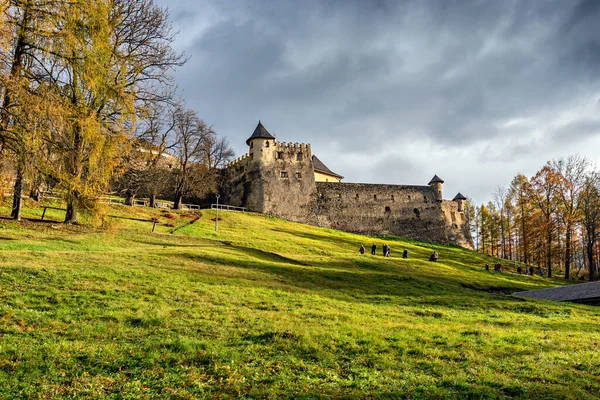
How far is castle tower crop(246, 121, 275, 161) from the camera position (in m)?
60.1

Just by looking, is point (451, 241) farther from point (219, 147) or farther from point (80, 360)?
point (80, 360)

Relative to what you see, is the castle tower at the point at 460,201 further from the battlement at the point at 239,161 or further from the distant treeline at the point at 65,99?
the distant treeline at the point at 65,99

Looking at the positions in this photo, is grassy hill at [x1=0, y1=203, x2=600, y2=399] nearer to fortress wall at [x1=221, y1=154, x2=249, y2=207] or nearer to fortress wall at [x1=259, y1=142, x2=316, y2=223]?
fortress wall at [x1=259, y1=142, x2=316, y2=223]

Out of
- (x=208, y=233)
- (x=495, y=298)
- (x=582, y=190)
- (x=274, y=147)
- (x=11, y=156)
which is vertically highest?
(x=274, y=147)

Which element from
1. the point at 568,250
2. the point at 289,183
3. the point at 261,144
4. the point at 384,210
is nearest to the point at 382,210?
the point at 384,210

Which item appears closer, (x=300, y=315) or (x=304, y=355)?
(x=304, y=355)

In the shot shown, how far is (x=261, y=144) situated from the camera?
2368 inches

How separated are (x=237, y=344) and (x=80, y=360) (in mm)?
3273

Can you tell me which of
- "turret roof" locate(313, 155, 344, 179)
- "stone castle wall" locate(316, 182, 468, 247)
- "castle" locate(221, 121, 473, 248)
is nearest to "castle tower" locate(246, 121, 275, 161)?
"castle" locate(221, 121, 473, 248)

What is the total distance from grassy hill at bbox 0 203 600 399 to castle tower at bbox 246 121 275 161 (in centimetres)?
3784

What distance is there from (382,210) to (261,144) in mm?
20973

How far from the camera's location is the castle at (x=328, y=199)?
195ft

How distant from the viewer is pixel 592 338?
43.1ft

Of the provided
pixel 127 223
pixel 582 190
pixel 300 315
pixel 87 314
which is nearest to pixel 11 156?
pixel 87 314
